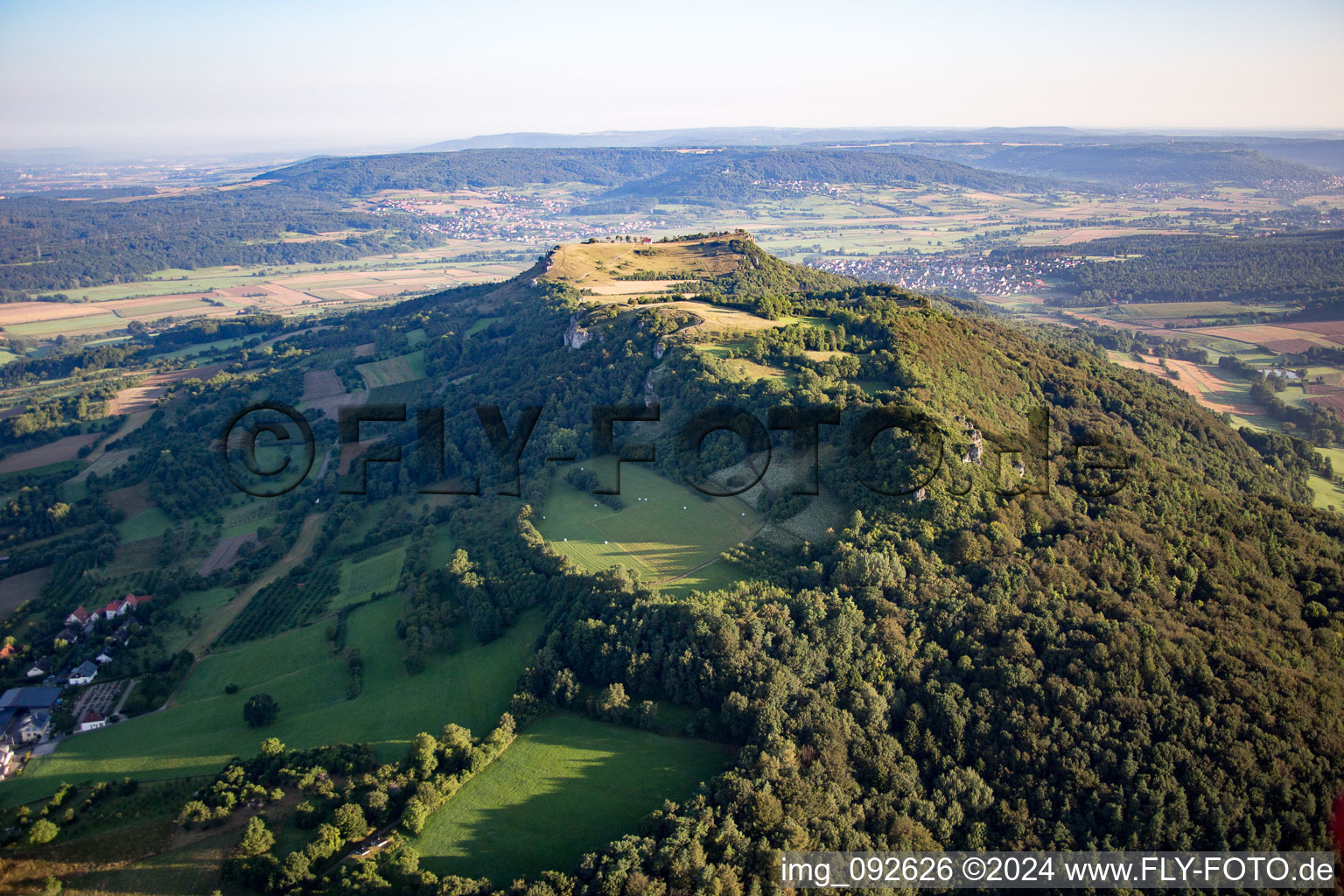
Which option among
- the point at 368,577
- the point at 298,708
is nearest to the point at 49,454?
the point at 368,577

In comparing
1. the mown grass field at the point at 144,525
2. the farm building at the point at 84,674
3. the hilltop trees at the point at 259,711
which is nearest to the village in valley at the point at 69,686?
the farm building at the point at 84,674

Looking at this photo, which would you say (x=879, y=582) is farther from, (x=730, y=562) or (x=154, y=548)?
(x=154, y=548)

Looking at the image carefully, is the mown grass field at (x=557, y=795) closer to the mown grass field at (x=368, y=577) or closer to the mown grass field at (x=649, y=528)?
the mown grass field at (x=649, y=528)

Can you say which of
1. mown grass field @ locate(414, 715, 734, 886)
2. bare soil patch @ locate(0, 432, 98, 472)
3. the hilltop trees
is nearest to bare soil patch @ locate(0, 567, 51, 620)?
bare soil patch @ locate(0, 432, 98, 472)

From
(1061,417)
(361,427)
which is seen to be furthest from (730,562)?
(361,427)

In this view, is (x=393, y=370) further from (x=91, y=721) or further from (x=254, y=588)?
(x=91, y=721)

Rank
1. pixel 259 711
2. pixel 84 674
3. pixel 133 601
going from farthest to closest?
pixel 133 601 < pixel 84 674 < pixel 259 711

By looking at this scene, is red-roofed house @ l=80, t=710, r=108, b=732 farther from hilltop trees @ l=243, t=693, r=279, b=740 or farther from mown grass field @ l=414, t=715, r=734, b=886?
mown grass field @ l=414, t=715, r=734, b=886
